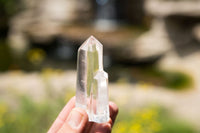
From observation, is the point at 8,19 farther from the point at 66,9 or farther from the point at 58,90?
the point at 58,90

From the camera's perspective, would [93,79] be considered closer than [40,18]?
Yes

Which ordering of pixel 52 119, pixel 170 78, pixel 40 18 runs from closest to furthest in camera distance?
pixel 52 119 < pixel 170 78 < pixel 40 18

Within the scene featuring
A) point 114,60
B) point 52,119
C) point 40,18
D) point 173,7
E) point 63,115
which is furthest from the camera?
point 40,18

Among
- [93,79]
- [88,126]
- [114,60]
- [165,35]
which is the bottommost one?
[114,60]

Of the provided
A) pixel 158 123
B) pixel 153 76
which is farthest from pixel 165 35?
pixel 158 123

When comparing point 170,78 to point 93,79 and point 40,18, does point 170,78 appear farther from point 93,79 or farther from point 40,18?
point 93,79

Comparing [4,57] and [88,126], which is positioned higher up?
[88,126]

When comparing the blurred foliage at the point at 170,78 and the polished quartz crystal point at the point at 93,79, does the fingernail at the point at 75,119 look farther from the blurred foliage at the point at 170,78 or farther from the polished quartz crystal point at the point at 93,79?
the blurred foliage at the point at 170,78

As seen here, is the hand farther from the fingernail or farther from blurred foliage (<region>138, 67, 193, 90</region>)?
blurred foliage (<region>138, 67, 193, 90</region>)
